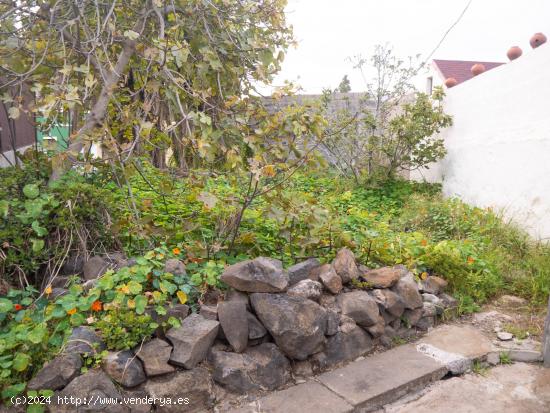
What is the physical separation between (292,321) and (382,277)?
2.93 feet

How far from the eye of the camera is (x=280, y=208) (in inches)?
115

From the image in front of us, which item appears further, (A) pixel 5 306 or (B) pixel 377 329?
(B) pixel 377 329

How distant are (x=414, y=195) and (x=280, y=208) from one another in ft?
12.7

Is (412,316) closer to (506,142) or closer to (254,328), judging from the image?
(254,328)

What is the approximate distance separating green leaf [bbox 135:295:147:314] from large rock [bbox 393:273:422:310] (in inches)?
69.4

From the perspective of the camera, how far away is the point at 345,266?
2.84 meters

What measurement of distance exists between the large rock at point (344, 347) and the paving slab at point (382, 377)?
7 centimetres

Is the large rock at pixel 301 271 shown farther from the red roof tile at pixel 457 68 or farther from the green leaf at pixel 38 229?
the red roof tile at pixel 457 68

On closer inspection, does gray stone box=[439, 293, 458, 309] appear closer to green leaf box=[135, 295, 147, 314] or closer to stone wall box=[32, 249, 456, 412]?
stone wall box=[32, 249, 456, 412]

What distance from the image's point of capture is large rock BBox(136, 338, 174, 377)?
78.9 inches

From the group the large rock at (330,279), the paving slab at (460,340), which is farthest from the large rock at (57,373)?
the paving slab at (460,340)

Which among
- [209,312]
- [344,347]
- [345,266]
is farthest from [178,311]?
[345,266]

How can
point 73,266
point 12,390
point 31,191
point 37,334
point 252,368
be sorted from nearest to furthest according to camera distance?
1. point 12,390
2. point 37,334
3. point 252,368
4. point 31,191
5. point 73,266

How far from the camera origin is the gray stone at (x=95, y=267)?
8.29 feet
